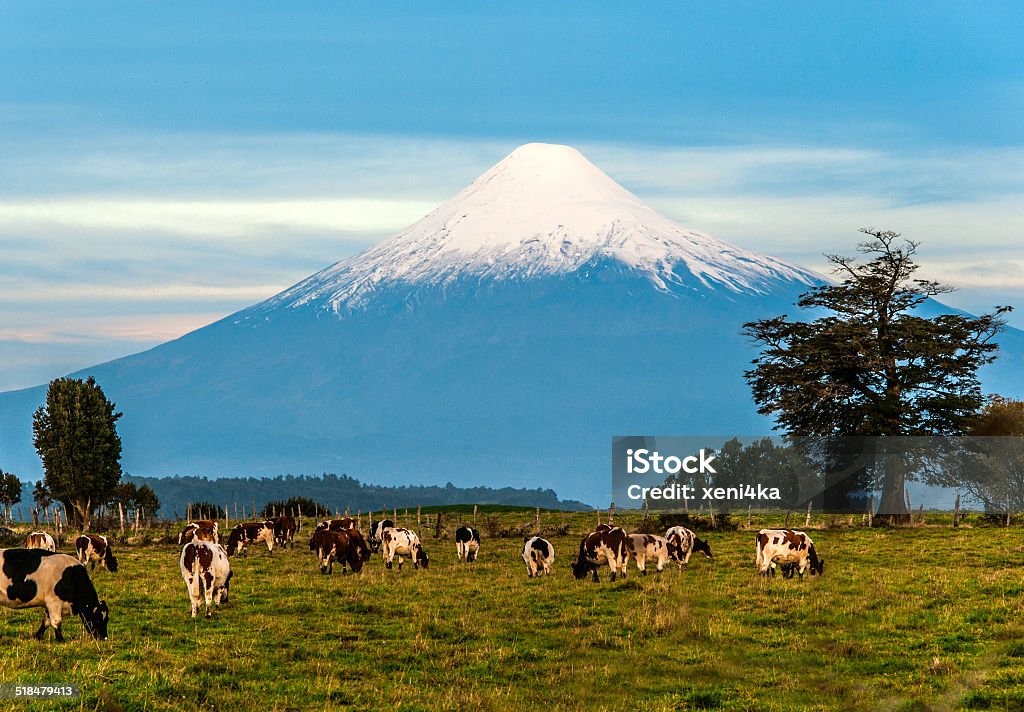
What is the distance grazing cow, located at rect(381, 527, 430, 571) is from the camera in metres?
35.2

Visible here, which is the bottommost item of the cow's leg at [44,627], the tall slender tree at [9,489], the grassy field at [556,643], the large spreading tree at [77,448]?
the grassy field at [556,643]

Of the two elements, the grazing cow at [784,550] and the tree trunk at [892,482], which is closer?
the grazing cow at [784,550]

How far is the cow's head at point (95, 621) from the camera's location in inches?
763

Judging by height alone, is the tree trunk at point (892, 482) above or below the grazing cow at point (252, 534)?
above

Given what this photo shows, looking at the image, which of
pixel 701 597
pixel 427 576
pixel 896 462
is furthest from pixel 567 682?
pixel 896 462

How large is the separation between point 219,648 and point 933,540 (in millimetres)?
30533

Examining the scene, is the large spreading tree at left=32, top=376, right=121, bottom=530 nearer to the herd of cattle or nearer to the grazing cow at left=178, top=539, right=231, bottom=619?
the herd of cattle

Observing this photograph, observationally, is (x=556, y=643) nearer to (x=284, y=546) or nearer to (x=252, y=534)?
(x=252, y=534)

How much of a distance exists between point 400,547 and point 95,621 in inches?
647

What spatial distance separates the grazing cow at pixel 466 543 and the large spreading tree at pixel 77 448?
41.8 metres

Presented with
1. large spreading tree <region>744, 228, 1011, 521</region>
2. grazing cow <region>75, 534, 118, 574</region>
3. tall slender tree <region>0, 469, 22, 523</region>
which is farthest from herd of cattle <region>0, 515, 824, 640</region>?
tall slender tree <region>0, 469, 22, 523</region>

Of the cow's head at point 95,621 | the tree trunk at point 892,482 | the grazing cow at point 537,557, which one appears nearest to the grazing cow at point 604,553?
the grazing cow at point 537,557

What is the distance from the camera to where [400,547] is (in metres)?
35.3

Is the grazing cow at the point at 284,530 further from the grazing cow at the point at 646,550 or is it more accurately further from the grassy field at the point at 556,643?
the grazing cow at the point at 646,550
